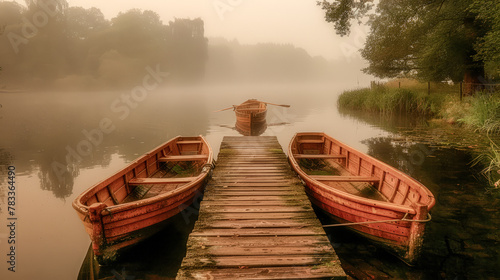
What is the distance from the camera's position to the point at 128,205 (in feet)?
15.3

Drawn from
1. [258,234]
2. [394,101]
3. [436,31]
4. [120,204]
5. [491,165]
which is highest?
[436,31]

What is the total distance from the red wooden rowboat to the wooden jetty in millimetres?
586

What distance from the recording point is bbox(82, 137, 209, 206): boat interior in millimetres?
5621

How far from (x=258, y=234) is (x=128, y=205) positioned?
227 cm

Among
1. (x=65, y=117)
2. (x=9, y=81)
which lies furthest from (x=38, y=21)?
(x=65, y=117)

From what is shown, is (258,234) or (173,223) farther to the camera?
(173,223)

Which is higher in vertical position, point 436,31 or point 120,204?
point 436,31

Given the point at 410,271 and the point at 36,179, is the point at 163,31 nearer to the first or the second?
the point at 36,179

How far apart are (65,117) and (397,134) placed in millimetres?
26529

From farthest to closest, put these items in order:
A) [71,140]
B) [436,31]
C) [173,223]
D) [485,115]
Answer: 1. [436,31]
2. [71,140]
3. [485,115]
4. [173,223]

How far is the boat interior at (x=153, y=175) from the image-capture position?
5621 mm

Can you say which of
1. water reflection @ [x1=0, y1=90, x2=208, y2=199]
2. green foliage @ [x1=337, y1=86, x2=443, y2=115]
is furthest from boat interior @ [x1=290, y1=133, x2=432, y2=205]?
green foliage @ [x1=337, y1=86, x2=443, y2=115]

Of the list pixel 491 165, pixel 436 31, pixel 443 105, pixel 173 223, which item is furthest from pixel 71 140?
pixel 443 105

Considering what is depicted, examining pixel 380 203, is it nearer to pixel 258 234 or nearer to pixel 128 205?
pixel 258 234
